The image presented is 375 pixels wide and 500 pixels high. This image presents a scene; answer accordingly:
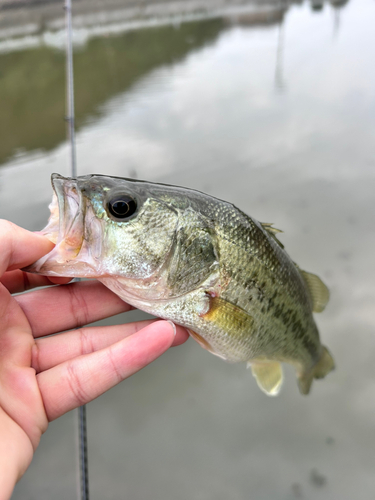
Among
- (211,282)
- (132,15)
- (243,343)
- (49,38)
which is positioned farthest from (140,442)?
(132,15)

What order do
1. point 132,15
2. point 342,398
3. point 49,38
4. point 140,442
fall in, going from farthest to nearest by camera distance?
point 132,15 → point 49,38 → point 342,398 → point 140,442

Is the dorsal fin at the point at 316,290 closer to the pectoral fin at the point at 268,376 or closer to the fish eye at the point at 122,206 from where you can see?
the pectoral fin at the point at 268,376

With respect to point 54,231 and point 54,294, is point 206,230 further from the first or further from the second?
point 54,294

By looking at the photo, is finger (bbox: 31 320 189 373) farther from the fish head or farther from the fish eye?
the fish eye

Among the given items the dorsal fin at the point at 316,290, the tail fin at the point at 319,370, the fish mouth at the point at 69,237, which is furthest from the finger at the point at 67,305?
the tail fin at the point at 319,370

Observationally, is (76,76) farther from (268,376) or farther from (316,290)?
(268,376)

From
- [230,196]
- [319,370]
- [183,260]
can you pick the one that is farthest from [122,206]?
[230,196]
